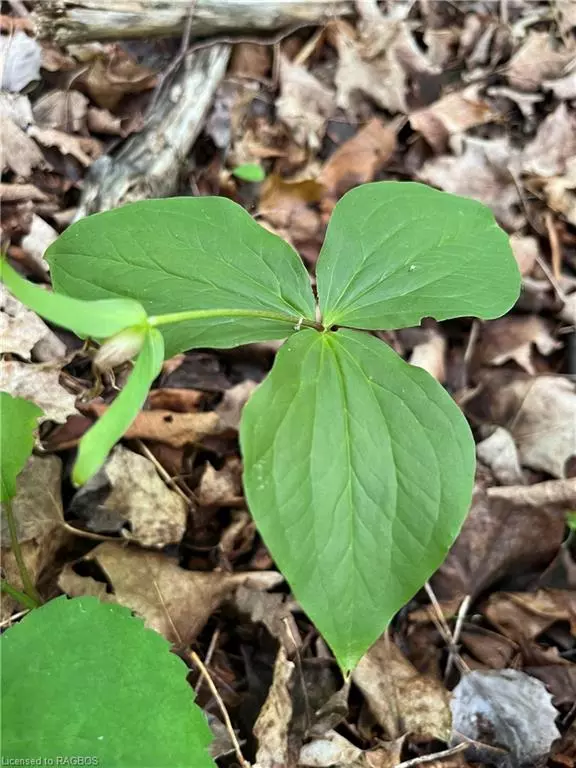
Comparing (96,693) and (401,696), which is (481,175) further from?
(96,693)

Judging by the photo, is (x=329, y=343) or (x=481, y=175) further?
(x=481, y=175)

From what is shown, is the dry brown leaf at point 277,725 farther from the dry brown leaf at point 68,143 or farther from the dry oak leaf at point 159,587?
the dry brown leaf at point 68,143

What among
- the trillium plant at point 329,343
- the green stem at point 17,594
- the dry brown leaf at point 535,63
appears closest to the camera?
the trillium plant at point 329,343

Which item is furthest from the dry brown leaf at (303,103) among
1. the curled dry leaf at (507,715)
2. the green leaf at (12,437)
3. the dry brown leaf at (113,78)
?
the curled dry leaf at (507,715)

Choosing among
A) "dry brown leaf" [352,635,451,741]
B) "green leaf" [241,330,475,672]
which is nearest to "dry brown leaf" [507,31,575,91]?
"green leaf" [241,330,475,672]

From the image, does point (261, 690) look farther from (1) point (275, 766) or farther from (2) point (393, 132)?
(2) point (393, 132)

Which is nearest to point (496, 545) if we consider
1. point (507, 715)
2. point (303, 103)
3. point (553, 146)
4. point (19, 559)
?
point (507, 715)
